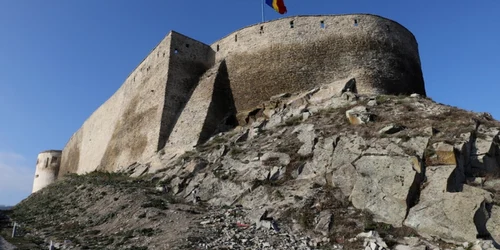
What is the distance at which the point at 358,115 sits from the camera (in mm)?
15195

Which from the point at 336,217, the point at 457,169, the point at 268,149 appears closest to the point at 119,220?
the point at 268,149

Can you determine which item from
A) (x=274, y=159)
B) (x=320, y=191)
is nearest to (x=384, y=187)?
(x=320, y=191)

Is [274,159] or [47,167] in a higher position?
[47,167]

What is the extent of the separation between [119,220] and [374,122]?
30.9ft

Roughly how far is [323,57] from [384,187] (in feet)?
37.7

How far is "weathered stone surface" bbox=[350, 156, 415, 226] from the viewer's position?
1091 centimetres

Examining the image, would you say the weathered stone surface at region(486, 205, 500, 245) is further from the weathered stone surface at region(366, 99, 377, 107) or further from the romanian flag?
the romanian flag

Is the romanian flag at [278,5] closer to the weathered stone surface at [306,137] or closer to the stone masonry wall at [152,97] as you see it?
the stone masonry wall at [152,97]

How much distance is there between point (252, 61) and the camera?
74.6ft

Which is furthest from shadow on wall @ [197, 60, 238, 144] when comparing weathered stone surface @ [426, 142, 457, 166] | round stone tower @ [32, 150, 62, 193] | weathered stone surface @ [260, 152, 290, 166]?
round stone tower @ [32, 150, 62, 193]

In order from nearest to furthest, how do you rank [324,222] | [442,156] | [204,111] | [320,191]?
[324,222], [442,156], [320,191], [204,111]

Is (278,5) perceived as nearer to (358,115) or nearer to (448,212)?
(358,115)

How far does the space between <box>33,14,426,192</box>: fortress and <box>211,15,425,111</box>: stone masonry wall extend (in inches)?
2.0

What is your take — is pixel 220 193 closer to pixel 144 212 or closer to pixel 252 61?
pixel 144 212
